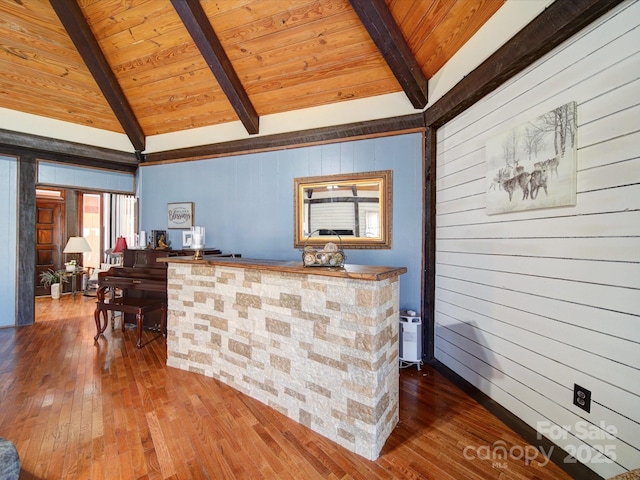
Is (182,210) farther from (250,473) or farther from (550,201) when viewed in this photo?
(550,201)

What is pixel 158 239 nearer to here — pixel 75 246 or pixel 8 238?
pixel 8 238

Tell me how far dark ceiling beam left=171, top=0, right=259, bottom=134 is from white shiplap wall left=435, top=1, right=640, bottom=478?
8.78ft

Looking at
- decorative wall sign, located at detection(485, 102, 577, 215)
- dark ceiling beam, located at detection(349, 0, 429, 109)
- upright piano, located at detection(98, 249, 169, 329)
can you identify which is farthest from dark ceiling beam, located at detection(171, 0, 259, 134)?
decorative wall sign, located at detection(485, 102, 577, 215)

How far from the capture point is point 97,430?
1903 mm

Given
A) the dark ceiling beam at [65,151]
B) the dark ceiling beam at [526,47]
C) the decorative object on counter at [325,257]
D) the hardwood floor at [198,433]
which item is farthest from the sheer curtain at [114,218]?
the dark ceiling beam at [526,47]

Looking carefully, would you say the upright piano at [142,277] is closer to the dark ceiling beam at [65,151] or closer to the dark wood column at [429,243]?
the dark ceiling beam at [65,151]

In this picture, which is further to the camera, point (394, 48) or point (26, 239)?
point (26, 239)

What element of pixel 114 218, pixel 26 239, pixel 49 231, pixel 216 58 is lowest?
pixel 26 239

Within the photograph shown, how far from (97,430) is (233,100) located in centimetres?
347

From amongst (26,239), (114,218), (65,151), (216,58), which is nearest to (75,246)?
(114,218)

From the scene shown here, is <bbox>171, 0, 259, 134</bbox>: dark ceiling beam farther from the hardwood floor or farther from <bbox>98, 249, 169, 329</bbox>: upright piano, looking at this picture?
the hardwood floor

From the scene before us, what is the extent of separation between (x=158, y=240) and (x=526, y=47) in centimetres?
473

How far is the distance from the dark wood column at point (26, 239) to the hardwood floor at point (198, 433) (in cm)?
153

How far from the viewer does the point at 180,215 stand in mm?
4379
